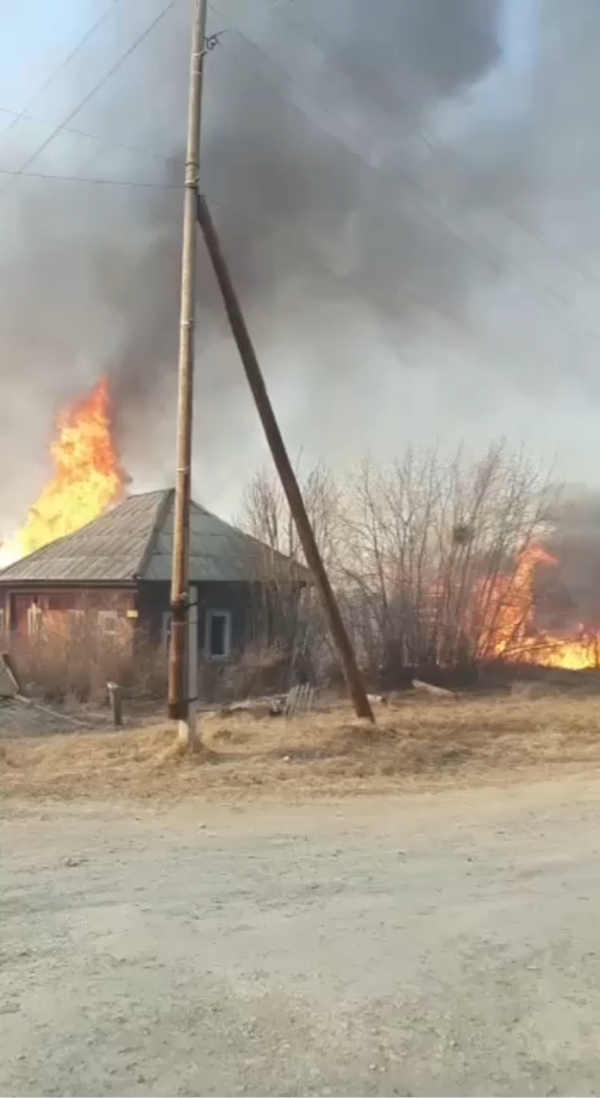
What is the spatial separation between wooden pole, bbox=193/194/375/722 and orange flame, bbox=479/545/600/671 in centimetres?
1001

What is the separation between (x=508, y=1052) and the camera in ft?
11.5

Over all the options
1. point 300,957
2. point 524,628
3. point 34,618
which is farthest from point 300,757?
point 34,618

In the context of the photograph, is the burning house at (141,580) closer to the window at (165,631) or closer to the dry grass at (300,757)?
the window at (165,631)

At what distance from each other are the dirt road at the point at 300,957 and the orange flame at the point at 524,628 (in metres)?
14.5

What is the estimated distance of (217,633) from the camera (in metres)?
22.0

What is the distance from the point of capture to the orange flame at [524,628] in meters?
21.6

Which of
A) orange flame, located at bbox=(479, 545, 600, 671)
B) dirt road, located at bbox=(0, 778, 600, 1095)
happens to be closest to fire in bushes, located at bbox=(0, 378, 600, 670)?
orange flame, located at bbox=(479, 545, 600, 671)

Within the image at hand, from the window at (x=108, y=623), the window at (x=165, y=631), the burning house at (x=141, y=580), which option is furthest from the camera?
the burning house at (x=141, y=580)

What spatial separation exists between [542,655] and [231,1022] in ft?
65.0

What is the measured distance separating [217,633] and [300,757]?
12.1 m

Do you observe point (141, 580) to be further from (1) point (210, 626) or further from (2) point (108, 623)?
(1) point (210, 626)

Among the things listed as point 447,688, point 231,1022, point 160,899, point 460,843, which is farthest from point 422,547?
point 231,1022

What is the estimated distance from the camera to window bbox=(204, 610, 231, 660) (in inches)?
848

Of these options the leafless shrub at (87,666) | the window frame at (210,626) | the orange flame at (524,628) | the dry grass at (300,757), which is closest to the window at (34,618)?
the leafless shrub at (87,666)
